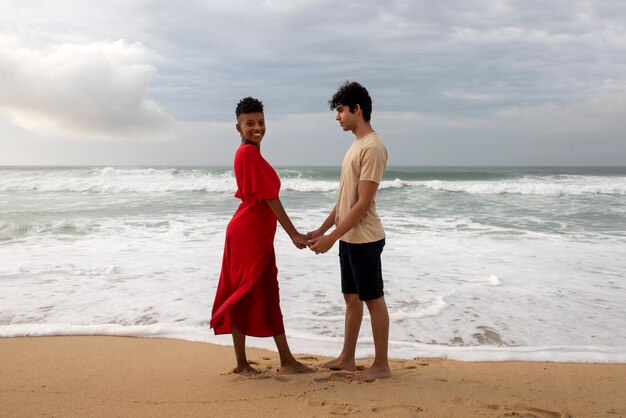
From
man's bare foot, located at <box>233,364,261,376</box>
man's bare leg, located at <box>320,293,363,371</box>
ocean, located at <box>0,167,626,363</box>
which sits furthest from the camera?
ocean, located at <box>0,167,626,363</box>

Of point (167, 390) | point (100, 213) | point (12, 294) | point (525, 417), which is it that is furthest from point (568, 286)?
point (100, 213)

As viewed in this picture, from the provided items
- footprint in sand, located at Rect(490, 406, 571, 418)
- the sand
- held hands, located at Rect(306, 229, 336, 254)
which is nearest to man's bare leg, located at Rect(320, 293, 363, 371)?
the sand

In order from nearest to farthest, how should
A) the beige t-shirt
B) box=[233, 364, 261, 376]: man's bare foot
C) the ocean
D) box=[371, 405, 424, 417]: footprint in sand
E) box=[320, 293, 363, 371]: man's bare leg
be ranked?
1. box=[371, 405, 424, 417]: footprint in sand
2. the beige t-shirt
3. box=[233, 364, 261, 376]: man's bare foot
4. box=[320, 293, 363, 371]: man's bare leg
5. the ocean

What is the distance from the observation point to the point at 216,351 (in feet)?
12.8

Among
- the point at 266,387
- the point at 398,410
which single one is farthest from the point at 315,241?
the point at 398,410

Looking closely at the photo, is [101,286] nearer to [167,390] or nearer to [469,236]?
[167,390]

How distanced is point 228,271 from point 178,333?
1.28 meters

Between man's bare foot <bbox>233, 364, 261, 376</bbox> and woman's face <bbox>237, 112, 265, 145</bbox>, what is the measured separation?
1426mm

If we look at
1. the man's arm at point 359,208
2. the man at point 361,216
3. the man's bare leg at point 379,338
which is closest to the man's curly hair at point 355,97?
the man at point 361,216

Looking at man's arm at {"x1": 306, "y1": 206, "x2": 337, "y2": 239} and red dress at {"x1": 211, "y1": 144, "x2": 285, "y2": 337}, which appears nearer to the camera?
red dress at {"x1": 211, "y1": 144, "x2": 285, "y2": 337}

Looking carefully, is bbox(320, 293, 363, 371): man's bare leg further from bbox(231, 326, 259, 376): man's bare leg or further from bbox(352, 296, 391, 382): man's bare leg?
bbox(231, 326, 259, 376): man's bare leg

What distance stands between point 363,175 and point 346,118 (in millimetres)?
394

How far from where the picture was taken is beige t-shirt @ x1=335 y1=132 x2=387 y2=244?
3.10 m

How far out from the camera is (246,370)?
3373 millimetres
